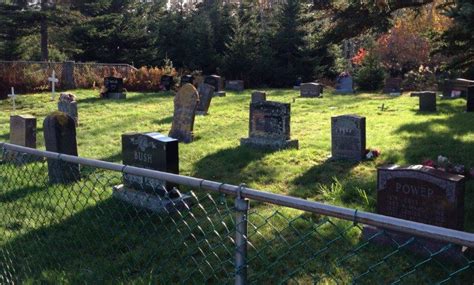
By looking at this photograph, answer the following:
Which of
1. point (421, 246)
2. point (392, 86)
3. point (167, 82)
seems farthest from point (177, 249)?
point (167, 82)

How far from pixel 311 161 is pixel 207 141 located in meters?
2.92

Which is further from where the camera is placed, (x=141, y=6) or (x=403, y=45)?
(x=141, y=6)

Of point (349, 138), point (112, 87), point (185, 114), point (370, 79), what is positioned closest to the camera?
point (349, 138)

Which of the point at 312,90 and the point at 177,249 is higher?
the point at 312,90

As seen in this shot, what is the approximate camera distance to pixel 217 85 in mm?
25047

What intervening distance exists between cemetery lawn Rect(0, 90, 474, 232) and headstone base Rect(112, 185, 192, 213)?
5.19 ft

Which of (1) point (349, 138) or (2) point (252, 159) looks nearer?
(1) point (349, 138)

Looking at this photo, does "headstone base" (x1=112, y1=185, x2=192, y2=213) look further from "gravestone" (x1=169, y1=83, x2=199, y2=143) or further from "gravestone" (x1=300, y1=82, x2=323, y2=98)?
"gravestone" (x1=300, y1=82, x2=323, y2=98)

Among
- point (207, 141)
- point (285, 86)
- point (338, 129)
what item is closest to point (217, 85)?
point (285, 86)

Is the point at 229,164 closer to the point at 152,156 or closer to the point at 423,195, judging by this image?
the point at 152,156

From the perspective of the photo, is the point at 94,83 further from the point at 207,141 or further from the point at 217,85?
the point at 207,141

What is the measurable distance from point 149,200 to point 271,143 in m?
4.16

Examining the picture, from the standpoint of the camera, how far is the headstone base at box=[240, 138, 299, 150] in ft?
32.1

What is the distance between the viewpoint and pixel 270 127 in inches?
395
